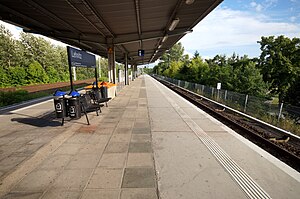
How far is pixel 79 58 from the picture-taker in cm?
670

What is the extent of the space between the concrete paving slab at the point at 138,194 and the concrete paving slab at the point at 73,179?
752 millimetres

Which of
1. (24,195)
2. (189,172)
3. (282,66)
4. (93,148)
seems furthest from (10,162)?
(282,66)

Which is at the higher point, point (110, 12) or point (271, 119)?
point (110, 12)

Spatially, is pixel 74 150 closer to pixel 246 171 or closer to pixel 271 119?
pixel 246 171

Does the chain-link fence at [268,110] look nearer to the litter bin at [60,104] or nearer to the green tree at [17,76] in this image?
the litter bin at [60,104]

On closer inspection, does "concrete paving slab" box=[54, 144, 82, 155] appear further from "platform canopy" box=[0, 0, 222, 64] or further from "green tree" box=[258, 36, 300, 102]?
"green tree" box=[258, 36, 300, 102]

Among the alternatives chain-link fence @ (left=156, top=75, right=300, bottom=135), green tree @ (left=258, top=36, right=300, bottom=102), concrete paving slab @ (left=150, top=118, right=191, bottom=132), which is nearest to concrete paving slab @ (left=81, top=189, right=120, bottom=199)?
concrete paving slab @ (left=150, top=118, right=191, bottom=132)

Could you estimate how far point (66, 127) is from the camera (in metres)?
5.84

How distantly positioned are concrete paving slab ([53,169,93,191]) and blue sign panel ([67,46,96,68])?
405cm

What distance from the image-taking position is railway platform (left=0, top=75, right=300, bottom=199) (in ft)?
8.84

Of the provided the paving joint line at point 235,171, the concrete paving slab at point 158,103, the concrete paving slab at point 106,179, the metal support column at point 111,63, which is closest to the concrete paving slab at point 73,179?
the concrete paving slab at point 106,179

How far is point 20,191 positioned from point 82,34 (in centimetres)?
1337

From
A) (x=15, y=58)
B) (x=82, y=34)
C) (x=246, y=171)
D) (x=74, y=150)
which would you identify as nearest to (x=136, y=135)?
(x=74, y=150)

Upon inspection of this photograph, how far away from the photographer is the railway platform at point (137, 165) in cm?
270
